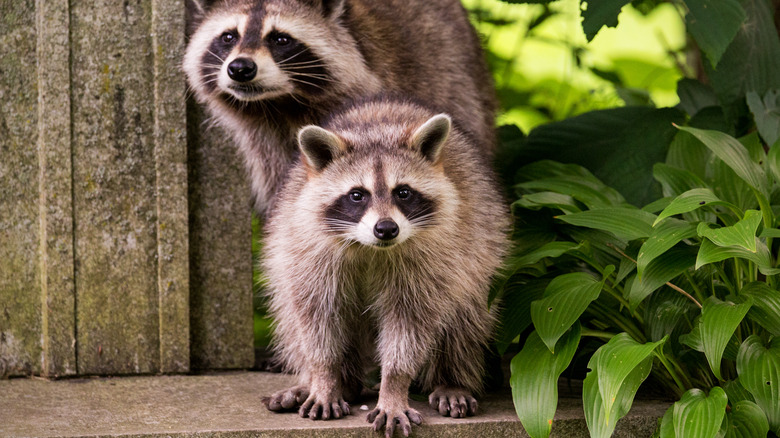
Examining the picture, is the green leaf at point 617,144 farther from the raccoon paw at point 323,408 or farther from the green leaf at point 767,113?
the raccoon paw at point 323,408

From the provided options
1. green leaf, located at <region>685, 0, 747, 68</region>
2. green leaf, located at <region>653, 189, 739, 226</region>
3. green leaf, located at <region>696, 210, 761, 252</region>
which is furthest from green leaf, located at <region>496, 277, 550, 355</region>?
green leaf, located at <region>685, 0, 747, 68</region>

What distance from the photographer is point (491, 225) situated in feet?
11.8

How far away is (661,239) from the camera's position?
3.18 meters

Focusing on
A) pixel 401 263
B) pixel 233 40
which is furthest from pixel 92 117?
pixel 401 263

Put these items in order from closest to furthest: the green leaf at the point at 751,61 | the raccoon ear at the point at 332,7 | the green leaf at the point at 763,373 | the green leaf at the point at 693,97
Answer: the green leaf at the point at 763,373
the raccoon ear at the point at 332,7
the green leaf at the point at 751,61
the green leaf at the point at 693,97

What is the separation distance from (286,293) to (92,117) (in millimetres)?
1276

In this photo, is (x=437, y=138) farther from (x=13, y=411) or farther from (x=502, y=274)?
(x=13, y=411)

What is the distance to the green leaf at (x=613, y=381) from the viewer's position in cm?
296

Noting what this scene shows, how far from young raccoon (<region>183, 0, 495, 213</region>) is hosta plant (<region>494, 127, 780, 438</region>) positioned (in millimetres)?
798

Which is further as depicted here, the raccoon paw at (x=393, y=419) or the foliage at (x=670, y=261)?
the raccoon paw at (x=393, y=419)

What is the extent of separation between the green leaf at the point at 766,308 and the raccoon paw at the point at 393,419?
129 cm

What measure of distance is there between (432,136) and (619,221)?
805 mm

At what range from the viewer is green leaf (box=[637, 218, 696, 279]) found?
10.2 feet

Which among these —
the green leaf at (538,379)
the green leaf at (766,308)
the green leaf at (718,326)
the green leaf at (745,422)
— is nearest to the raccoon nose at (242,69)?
the green leaf at (538,379)
